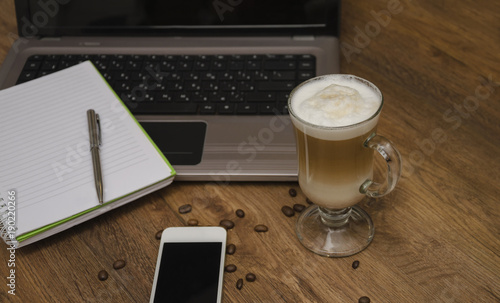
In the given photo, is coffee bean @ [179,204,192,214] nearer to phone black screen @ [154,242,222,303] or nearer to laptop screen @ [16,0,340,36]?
phone black screen @ [154,242,222,303]

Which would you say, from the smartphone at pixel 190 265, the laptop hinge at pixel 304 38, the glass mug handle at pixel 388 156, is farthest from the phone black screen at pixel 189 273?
the laptop hinge at pixel 304 38

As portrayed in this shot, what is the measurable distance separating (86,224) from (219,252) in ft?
0.72

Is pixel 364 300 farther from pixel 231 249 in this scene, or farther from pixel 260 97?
pixel 260 97

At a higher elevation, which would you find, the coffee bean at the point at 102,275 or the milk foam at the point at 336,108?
the milk foam at the point at 336,108

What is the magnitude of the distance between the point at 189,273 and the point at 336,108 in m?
0.29

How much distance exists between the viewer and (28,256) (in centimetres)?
74

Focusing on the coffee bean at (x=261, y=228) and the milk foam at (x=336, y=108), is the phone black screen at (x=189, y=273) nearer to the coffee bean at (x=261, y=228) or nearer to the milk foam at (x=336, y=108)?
the coffee bean at (x=261, y=228)

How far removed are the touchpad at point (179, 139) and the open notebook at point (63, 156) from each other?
2 cm

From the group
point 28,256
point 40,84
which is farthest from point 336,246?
point 40,84

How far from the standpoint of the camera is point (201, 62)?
992 mm

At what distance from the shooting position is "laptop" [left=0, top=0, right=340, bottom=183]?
0.84 meters

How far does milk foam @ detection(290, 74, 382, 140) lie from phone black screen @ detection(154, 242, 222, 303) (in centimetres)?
22

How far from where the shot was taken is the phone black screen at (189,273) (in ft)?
2.15

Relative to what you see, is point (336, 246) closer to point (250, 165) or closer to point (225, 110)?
point (250, 165)
